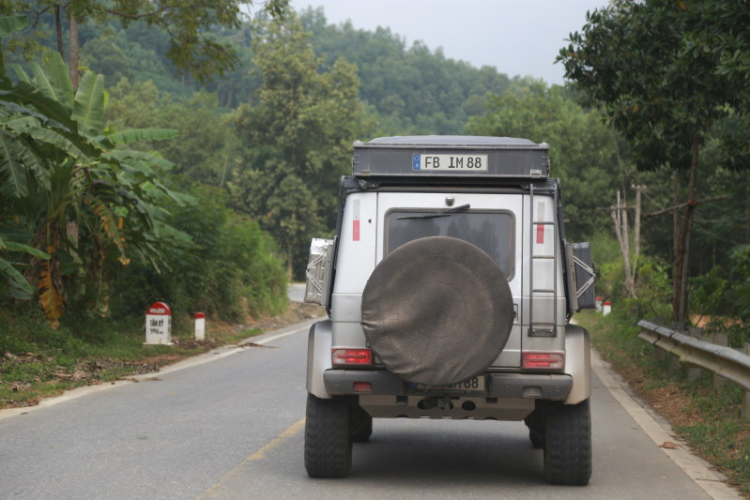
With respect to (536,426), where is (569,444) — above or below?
above

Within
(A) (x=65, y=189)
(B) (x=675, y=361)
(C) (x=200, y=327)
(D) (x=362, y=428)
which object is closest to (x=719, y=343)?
(B) (x=675, y=361)

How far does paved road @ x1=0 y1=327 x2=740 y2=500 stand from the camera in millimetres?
7172

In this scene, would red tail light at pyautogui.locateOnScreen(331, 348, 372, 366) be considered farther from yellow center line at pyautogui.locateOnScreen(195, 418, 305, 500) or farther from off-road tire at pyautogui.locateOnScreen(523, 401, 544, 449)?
off-road tire at pyautogui.locateOnScreen(523, 401, 544, 449)

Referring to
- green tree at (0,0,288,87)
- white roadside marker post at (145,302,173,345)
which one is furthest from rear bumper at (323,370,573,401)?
green tree at (0,0,288,87)

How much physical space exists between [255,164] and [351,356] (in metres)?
62.9

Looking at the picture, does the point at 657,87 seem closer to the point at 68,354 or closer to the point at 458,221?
the point at 458,221

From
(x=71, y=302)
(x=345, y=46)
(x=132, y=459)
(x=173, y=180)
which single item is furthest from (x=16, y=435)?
(x=345, y=46)

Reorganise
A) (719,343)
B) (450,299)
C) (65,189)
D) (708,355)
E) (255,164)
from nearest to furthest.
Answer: (450,299) → (719,343) → (708,355) → (65,189) → (255,164)

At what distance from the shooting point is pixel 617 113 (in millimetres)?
16188

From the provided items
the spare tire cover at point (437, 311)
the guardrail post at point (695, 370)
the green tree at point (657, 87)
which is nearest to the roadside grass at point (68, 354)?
the spare tire cover at point (437, 311)

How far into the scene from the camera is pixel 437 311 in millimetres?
6984

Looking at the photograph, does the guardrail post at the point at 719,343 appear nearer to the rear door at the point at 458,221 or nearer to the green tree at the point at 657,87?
the green tree at the point at 657,87

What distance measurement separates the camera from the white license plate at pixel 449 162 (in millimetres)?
7641

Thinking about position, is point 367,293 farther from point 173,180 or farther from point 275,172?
point 275,172
